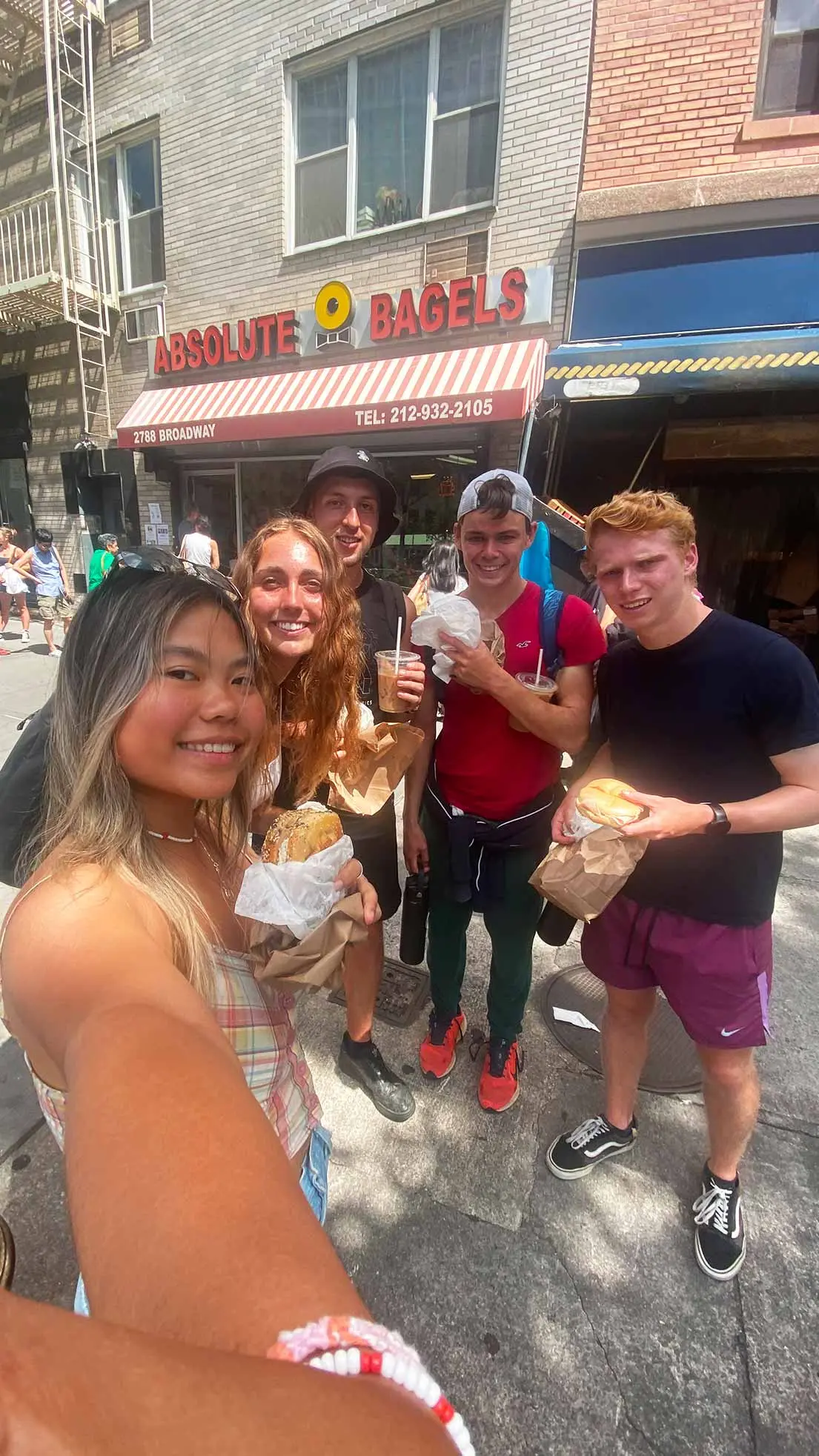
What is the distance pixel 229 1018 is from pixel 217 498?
10.4 metres

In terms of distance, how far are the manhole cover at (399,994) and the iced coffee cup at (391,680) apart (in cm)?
137

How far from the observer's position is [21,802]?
1256mm

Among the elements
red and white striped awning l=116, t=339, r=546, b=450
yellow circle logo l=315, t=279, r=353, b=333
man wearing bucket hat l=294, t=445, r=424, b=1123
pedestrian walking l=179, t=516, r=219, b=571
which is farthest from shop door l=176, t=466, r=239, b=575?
man wearing bucket hat l=294, t=445, r=424, b=1123

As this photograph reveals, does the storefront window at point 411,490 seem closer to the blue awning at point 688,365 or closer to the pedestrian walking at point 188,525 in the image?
the pedestrian walking at point 188,525

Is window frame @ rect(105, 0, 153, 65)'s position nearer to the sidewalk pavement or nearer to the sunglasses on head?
the sunglasses on head

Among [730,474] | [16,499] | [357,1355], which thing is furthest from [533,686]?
[16,499]

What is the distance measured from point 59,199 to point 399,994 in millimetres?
13146

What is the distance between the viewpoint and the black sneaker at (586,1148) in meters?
2.01

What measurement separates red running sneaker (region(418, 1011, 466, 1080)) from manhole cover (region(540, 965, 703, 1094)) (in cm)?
46

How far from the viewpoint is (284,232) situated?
8250mm

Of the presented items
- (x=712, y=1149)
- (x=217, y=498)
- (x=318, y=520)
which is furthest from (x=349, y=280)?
(x=712, y=1149)

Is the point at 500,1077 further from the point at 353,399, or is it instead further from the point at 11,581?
the point at 11,581

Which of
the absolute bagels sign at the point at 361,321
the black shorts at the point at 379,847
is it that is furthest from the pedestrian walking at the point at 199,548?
the black shorts at the point at 379,847

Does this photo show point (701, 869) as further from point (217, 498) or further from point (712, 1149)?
point (217, 498)
